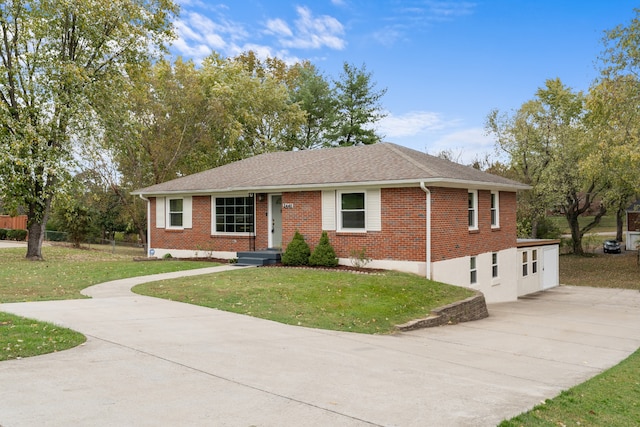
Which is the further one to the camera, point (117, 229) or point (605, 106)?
point (117, 229)

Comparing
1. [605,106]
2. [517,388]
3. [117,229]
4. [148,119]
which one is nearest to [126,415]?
[517,388]

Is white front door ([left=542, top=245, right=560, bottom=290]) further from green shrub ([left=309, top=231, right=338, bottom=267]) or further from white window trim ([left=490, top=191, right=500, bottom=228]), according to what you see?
green shrub ([left=309, top=231, right=338, bottom=267])

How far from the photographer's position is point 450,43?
22859 mm

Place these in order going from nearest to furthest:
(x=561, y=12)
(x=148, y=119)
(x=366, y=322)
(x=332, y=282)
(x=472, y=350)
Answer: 1. (x=472, y=350)
2. (x=366, y=322)
3. (x=332, y=282)
4. (x=561, y=12)
5. (x=148, y=119)

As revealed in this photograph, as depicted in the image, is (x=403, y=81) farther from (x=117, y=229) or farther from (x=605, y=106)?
(x=117, y=229)

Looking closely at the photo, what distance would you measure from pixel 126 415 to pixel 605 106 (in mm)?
26149

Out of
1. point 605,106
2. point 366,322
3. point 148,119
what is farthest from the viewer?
point 148,119

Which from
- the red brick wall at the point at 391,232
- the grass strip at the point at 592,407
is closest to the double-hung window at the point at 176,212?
the red brick wall at the point at 391,232

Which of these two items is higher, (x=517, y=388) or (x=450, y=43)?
(x=450, y=43)

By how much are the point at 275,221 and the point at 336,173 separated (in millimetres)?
3402

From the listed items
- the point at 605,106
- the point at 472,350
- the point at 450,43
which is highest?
the point at 450,43

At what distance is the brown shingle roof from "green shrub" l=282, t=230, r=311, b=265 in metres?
1.90

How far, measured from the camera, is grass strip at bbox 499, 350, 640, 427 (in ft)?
17.5

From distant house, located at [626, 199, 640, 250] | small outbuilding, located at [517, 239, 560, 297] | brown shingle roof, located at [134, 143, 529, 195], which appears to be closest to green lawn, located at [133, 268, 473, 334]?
brown shingle roof, located at [134, 143, 529, 195]
